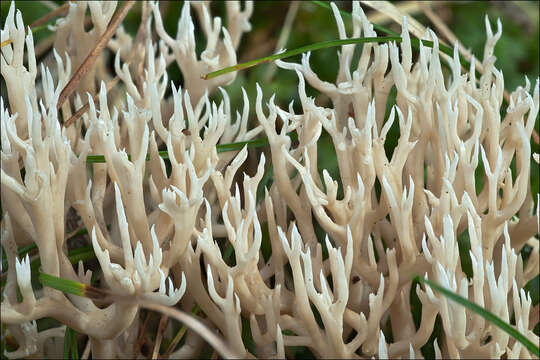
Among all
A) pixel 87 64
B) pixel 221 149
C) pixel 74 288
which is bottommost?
pixel 74 288

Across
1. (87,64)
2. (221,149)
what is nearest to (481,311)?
(221,149)

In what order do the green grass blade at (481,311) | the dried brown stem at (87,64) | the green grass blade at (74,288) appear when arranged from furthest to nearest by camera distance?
the dried brown stem at (87,64) < the green grass blade at (74,288) < the green grass blade at (481,311)

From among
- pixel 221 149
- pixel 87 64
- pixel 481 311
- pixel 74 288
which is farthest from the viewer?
pixel 87 64

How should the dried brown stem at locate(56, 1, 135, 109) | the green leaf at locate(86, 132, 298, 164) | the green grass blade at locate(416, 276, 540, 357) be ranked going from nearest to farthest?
the green grass blade at locate(416, 276, 540, 357) < the green leaf at locate(86, 132, 298, 164) < the dried brown stem at locate(56, 1, 135, 109)

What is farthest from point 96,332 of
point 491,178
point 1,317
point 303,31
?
point 303,31

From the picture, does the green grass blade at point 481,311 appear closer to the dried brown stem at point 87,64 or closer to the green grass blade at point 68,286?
the green grass blade at point 68,286

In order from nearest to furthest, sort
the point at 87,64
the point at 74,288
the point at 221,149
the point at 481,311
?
the point at 481,311
the point at 74,288
the point at 221,149
the point at 87,64

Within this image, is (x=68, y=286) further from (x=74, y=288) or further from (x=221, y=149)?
(x=221, y=149)

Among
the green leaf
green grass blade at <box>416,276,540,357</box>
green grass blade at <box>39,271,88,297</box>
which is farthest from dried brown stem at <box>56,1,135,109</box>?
green grass blade at <box>416,276,540,357</box>

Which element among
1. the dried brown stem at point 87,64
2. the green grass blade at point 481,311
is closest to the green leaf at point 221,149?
the dried brown stem at point 87,64

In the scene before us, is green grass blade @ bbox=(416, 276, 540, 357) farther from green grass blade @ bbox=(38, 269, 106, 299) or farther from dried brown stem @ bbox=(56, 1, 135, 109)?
dried brown stem @ bbox=(56, 1, 135, 109)

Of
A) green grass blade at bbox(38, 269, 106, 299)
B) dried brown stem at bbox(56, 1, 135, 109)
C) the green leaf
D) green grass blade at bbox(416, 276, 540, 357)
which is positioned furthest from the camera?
dried brown stem at bbox(56, 1, 135, 109)
